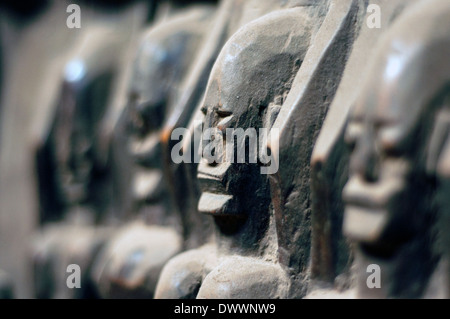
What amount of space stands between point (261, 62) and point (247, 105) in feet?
0.24

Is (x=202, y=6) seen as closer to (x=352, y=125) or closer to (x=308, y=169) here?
(x=308, y=169)

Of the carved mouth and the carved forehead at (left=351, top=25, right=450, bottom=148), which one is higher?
the carved forehead at (left=351, top=25, right=450, bottom=148)

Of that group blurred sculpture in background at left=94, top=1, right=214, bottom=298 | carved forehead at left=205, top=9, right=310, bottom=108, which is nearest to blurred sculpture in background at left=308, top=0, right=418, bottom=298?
carved forehead at left=205, top=9, right=310, bottom=108

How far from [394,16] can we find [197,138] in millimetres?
447

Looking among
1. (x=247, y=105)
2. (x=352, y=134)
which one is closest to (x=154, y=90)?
(x=247, y=105)

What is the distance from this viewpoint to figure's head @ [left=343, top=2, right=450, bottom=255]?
84cm

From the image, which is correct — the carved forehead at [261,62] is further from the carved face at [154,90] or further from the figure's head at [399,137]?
the carved face at [154,90]

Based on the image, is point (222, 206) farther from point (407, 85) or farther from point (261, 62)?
point (407, 85)

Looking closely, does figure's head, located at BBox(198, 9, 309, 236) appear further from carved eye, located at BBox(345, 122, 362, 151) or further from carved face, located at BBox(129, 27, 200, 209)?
carved face, located at BBox(129, 27, 200, 209)

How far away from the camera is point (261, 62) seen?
1.13 m

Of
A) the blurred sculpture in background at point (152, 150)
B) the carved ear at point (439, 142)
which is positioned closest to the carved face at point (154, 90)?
the blurred sculpture in background at point (152, 150)

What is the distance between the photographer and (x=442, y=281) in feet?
2.85

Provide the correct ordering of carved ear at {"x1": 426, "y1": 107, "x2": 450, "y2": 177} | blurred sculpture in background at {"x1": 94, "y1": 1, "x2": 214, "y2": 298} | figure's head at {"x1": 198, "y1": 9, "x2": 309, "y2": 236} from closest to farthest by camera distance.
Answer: carved ear at {"x1": 426, "y1": 107, "x2": 450, "y2": 177}, figure's head at {"x1": 198, "y1": 9, "x2": 309, "y2": 236}, blurred sculpture in background at {"x1": 94, "y1": 1, "x2": 214, "y2": 298}
